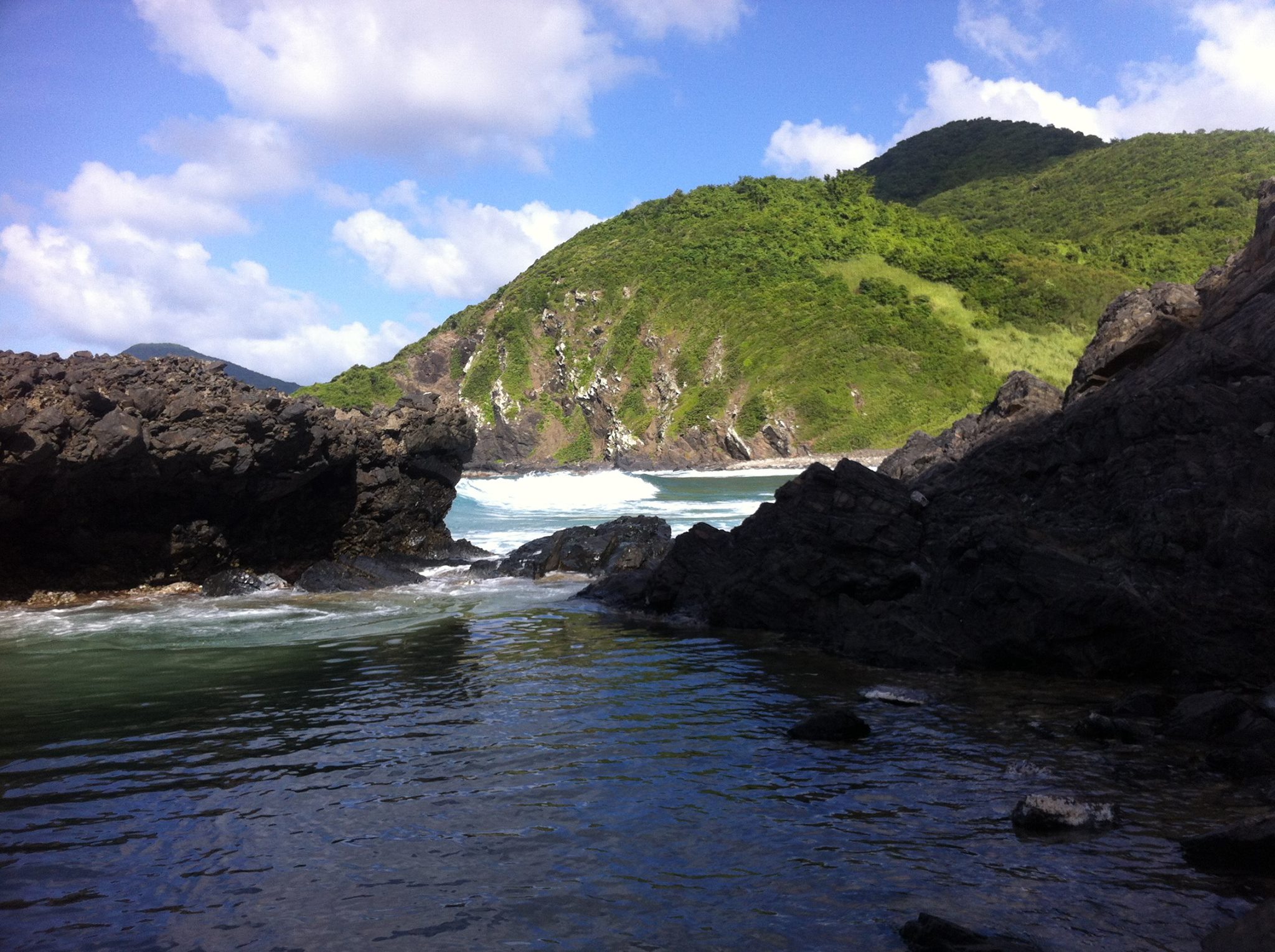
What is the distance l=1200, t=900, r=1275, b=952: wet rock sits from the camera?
4445mm

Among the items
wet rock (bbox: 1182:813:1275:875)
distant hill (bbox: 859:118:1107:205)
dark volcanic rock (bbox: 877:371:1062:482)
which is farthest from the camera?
distant hill (bbox: 859:118:1107:205)

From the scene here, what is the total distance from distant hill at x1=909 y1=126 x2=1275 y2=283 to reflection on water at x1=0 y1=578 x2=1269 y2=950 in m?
87.4

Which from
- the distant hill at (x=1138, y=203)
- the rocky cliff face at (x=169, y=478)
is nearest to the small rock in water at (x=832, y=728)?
the rocky cliff face at (x=169, y=478)

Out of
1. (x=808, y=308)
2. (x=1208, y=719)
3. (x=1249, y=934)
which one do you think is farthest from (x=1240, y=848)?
(x=808, y=308)

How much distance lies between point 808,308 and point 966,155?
69.8 meters

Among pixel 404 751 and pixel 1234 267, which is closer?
pixel 404 751

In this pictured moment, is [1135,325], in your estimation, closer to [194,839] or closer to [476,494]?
[194,839]

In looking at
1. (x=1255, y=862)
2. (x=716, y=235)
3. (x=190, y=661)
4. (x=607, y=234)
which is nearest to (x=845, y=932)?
(x=1255, y=862)

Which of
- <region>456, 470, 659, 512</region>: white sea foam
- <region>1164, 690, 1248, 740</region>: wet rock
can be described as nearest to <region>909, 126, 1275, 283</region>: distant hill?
<region>456, 470, 659, 512</region>: white sea foam

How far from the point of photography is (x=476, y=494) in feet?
167

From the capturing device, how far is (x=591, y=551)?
2261 cm

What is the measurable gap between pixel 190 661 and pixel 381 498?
11.0 metres

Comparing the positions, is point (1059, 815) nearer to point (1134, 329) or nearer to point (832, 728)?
point (832, 728)

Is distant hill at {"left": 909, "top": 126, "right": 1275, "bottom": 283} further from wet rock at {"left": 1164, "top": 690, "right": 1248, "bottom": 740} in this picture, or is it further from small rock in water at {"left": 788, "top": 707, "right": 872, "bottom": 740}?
small rock in water at {"left": 788, "top": 707, "right": 872, "bottom": 740}
